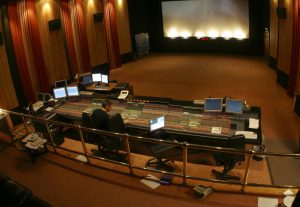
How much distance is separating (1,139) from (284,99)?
753 cm

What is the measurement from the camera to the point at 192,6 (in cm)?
1412

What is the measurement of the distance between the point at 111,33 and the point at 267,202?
1054 cm

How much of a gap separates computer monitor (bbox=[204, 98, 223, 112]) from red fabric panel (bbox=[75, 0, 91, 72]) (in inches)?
285

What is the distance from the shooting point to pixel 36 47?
953cm

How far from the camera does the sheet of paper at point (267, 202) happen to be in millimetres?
3738

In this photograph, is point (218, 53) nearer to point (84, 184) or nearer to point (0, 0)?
point (0, 0)

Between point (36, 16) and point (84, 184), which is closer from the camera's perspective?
point (84, 184)

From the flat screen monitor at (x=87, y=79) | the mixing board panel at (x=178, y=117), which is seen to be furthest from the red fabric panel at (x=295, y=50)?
the flat screen monitor at (x=87, y=79)

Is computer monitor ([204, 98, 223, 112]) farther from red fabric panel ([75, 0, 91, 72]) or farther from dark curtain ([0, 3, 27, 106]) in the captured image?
red fabric panel ([75, 0, 91, 72])

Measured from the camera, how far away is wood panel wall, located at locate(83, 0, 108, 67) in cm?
1183

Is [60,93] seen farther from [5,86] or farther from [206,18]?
[206,18]

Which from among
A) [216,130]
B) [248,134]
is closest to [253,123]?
[248,134]

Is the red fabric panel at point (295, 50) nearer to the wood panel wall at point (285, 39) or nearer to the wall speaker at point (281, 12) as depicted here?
the wood panel wall at point (285, 39)

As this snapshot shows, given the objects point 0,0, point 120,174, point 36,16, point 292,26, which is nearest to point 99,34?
point 36,16
